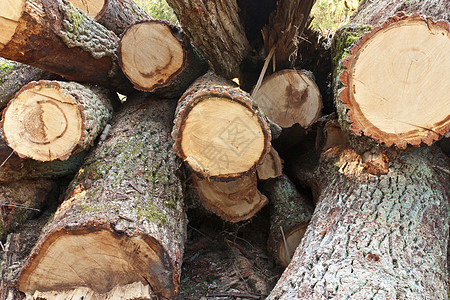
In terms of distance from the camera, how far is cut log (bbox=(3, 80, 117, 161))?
2215 millimetres

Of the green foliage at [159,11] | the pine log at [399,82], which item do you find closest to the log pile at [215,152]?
the pine log at [399,82]

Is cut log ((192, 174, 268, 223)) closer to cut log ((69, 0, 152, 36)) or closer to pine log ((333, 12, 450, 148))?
pine log ((333, 12, 450, 148))

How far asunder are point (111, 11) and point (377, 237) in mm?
2778

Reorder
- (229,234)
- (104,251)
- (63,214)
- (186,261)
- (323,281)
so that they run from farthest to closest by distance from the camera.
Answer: (229,234), (186,261), (63,214), (104,251), (323,281)

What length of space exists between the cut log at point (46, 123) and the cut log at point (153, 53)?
1.89 feet

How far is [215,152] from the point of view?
2.11m

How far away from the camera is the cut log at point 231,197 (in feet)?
8.36

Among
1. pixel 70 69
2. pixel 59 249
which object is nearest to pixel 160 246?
pixel 59 249

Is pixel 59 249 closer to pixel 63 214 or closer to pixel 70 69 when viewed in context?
pixel 63 214

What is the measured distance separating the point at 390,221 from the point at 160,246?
124 centimetres

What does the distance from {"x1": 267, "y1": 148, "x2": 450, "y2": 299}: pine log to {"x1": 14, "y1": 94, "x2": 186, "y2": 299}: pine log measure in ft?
2.10

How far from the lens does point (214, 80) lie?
2611 mm

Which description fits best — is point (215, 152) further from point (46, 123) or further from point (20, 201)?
point (20, 201)

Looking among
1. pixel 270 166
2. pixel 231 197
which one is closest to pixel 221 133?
pixel 231 197
